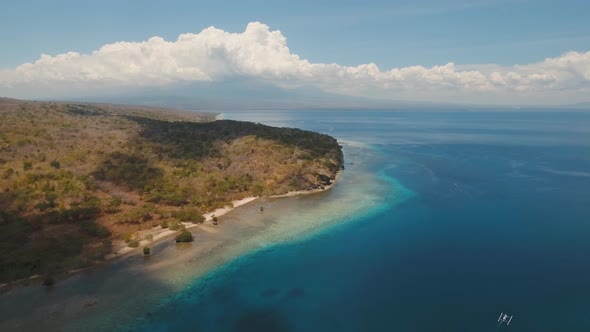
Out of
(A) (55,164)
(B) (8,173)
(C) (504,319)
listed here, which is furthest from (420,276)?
(B) (8,173)

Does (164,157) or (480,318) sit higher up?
(164,157)

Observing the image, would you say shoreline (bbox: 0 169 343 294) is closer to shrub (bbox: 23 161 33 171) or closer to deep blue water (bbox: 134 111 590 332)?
deep blue water (bbox: 134 111 590 332)

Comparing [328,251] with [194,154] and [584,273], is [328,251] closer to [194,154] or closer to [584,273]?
[584,273]

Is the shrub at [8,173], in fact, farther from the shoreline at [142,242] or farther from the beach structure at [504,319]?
the beach structure at [504,319]

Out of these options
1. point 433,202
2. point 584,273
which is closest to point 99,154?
point 433,202

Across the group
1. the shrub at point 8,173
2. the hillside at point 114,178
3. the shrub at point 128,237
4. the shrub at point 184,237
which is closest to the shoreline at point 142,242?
the shrub at point 128,237

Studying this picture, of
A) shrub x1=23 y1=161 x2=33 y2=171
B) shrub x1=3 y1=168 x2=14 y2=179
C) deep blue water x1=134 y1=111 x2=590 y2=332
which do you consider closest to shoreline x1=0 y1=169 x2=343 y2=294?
deep blue water x1=134 y1=111 x2=590 y2=332
